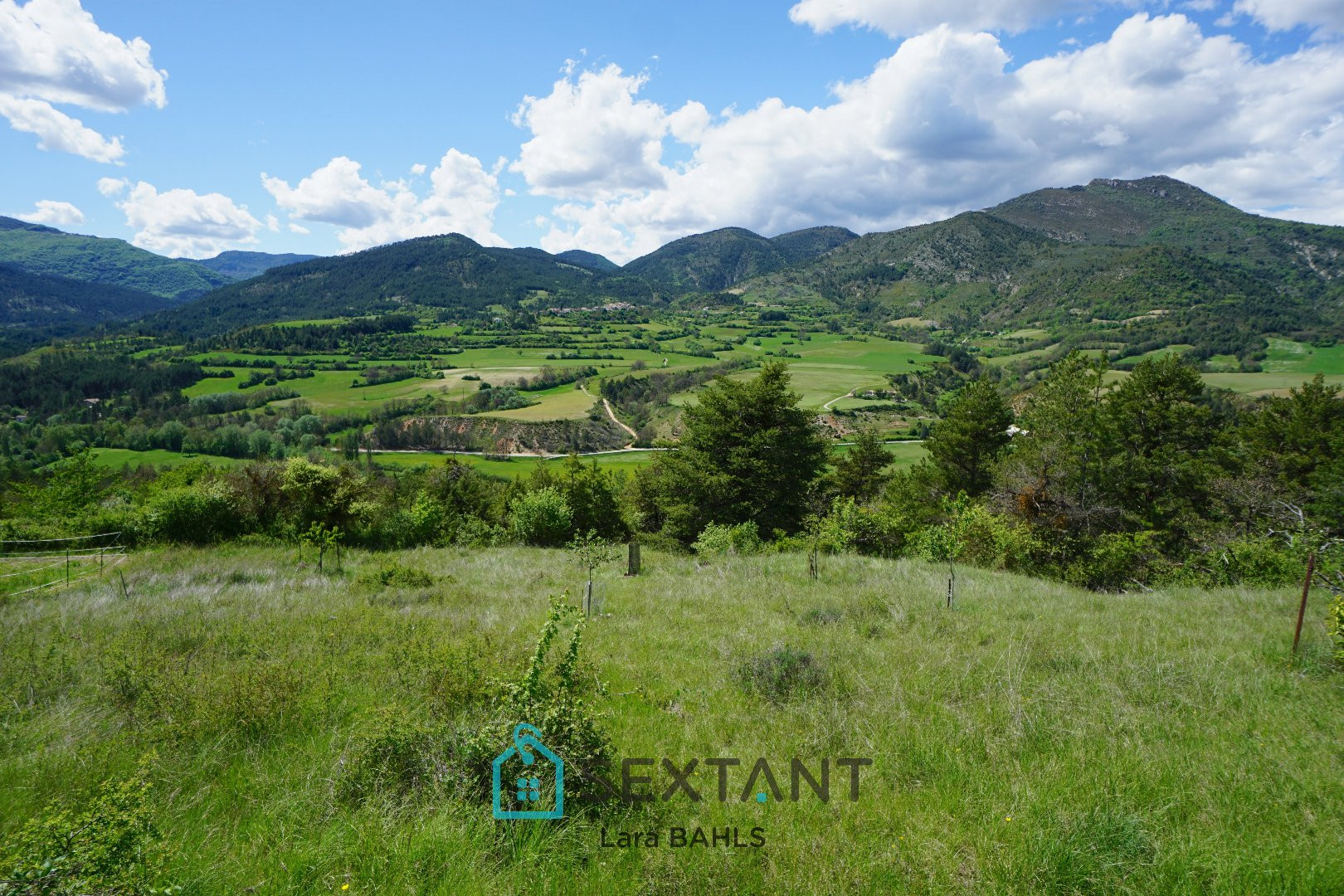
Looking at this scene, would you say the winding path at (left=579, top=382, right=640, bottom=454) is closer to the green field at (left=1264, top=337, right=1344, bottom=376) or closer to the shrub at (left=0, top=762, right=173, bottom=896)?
the shrub at (left=0, top=762, right=173, bottom=896)

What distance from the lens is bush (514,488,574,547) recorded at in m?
24.9

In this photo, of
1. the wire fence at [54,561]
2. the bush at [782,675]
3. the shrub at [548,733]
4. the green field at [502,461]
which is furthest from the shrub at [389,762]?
the green field at [502,461]

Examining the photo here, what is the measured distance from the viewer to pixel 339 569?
14.3 meters

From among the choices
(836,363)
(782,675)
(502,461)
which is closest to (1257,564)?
(782,675)

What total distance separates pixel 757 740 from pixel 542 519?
69.4ft

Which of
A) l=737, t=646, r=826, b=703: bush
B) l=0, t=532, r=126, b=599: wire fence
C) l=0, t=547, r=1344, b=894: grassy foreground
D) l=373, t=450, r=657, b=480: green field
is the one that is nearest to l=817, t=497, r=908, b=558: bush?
l=0, t=547, r=1344, b=894: grassy foreground

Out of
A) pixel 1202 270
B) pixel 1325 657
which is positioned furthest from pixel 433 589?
pixel 1202 270

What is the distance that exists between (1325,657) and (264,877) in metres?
11.2

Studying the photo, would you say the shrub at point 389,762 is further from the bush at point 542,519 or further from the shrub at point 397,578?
the bush at point 542,519

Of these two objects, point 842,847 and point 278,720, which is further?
point 278,720

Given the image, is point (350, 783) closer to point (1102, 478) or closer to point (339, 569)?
point (339, 569)

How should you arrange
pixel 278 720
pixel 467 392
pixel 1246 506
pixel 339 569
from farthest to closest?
1. pixel 467 392
2. pixel 1246 506
3. pixel 339 569
4. pixel 278 720

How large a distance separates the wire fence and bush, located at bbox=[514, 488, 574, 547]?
12925 mm

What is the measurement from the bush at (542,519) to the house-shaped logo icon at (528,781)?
69.4ft
